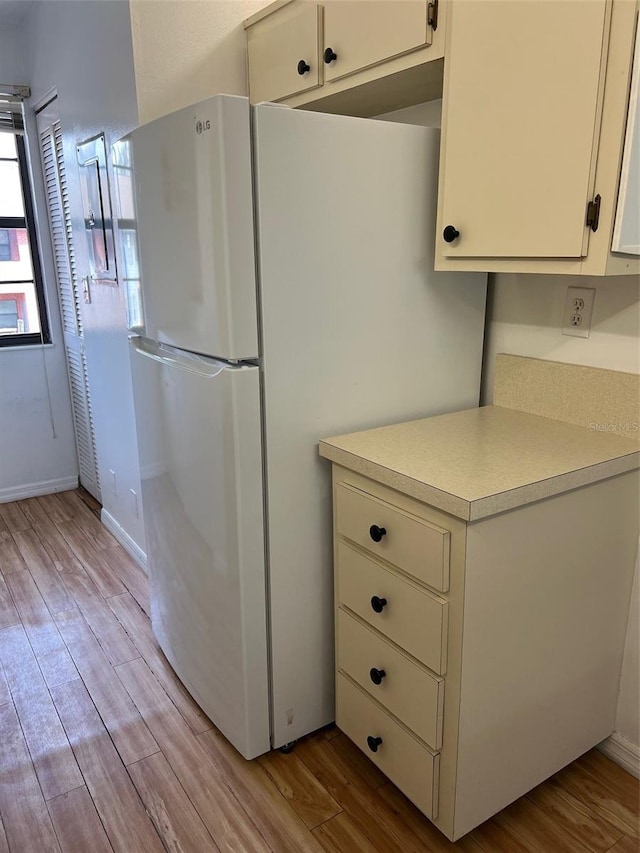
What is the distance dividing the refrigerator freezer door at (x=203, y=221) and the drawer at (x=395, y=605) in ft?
1.89

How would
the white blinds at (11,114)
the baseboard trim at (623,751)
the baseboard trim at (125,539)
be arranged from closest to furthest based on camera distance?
the baseboard trim at (623,751) → the baseboard trim at (125,539) → the white blinds at (11,114)

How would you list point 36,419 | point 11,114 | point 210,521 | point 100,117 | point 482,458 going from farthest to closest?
point 36,419 < point 11,114 < point 100,117 < point 210,521 < point 482,458

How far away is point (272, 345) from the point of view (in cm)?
147

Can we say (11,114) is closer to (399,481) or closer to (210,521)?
(210,521)

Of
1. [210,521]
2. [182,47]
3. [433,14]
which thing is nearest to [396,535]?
[210,521]

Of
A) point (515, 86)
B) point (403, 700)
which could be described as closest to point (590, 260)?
point (515, 86)

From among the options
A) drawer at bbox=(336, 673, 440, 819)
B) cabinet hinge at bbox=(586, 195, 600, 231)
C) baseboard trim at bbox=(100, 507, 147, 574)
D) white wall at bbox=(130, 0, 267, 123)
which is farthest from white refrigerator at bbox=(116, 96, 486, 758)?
baseboard trim at bbox=(100, 507, 147, 574)

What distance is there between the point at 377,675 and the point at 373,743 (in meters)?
0.20

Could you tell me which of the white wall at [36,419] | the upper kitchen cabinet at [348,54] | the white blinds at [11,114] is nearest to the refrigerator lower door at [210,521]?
the upper kitchen cabinet at [348,54]

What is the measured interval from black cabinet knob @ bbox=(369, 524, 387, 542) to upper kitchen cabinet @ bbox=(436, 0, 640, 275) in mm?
648

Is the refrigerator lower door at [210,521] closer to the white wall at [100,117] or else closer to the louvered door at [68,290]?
the white wall at [100,117]

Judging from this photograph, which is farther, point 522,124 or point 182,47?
point 182,47

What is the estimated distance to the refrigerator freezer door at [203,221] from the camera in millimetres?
1338

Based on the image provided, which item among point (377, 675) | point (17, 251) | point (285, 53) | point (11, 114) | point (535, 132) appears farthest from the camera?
point (17, 251)
